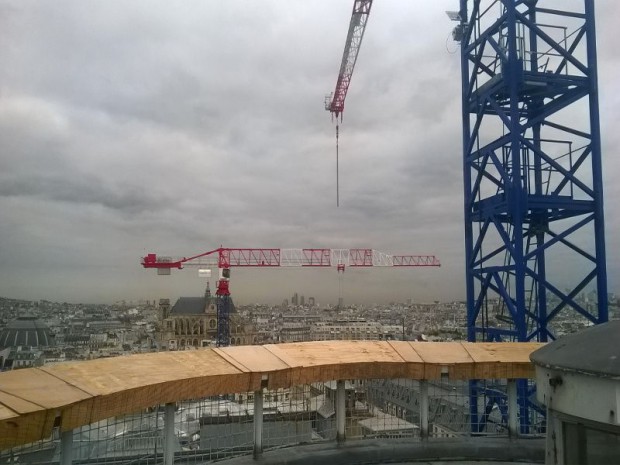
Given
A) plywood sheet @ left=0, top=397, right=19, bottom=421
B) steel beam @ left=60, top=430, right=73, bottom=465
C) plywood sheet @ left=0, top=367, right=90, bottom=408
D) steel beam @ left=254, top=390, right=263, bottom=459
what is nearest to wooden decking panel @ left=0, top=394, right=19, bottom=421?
plywood sheet @ left=0, top=397, right=19, bottom=421

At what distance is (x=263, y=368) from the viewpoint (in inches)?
190

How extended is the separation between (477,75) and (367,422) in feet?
32.0

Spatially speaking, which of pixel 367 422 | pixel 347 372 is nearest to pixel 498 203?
pixel 367 422

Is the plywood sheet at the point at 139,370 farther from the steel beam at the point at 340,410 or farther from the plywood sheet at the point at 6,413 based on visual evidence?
the steel beam at the point at 340,410

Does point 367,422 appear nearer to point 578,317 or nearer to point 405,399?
point 405,399

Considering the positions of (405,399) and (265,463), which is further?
(405,399)

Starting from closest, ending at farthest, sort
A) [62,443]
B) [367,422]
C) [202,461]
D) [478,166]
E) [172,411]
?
1. [62,443]
2. [172,411]
3. [202,461]
4. [367,422]
5. [478,166]

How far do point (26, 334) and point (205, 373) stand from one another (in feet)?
43.2

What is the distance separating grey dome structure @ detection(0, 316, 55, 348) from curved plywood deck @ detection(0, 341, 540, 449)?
423 inches

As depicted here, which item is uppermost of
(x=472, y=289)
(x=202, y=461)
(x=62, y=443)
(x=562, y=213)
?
(x=562, y=213)

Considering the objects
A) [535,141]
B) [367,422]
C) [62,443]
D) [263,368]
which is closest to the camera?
[62,443]

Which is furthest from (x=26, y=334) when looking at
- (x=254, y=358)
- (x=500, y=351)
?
(x=500, y=351)

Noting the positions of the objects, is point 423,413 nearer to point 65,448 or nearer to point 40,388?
point 65,448

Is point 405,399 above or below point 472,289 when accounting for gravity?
below
